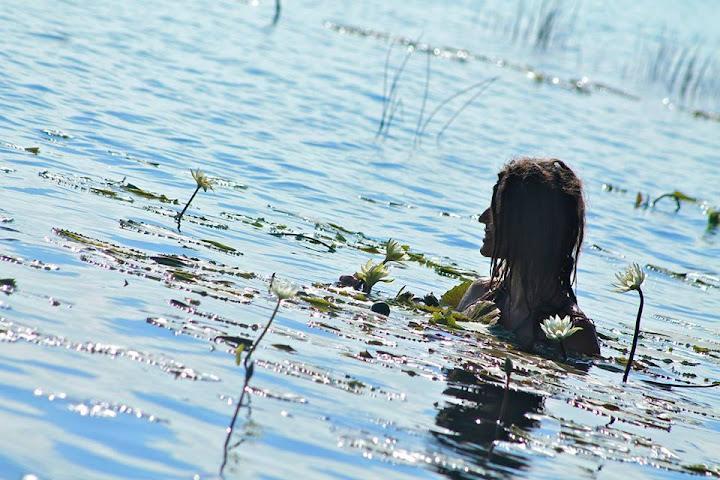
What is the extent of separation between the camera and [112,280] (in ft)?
16.7

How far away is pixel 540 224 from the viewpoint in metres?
5.62

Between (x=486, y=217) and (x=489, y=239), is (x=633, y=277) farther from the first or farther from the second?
(x=486, y=217)

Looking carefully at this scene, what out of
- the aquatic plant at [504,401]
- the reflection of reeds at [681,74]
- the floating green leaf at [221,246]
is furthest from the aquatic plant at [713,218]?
the reflection of reeds at [681,74]

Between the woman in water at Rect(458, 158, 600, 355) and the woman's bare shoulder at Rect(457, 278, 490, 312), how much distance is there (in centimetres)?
43

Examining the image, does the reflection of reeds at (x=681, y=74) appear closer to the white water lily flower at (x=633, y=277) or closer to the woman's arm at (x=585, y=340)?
the woman's arm at (x=585, y=340)

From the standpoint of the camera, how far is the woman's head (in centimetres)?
563

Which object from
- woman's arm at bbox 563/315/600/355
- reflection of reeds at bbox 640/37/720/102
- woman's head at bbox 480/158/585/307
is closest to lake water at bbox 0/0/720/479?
woman's arm at bbox 563/315/600/355

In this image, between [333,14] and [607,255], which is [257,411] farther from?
[333,14]

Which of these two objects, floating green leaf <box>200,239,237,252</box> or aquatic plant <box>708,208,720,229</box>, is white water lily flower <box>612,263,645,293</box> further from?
aquatic plant <box>708,208,720,229</box>

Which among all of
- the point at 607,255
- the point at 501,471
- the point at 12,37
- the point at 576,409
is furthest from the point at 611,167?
the point at 501,471

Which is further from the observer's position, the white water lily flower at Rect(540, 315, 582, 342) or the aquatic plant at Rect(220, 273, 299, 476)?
the white water lily flower at Rect(540, 315, 582, 342)

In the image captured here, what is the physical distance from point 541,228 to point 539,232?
3 cm

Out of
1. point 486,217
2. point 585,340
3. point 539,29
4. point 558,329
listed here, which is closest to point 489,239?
point 486,217

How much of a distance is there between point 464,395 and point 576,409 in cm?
61
